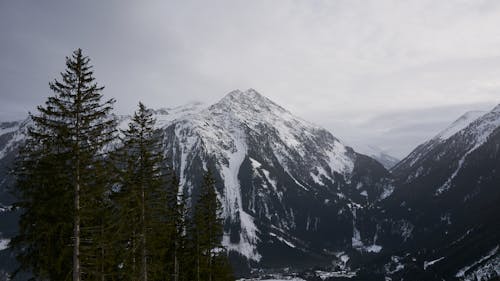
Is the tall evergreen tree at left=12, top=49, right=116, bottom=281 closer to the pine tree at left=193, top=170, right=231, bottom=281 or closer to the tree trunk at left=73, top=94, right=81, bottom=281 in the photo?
the tree trunk at left=73, top=94, right=81, bottom=281

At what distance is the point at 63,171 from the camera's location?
28297 millimetres

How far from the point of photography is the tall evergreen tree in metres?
27.8

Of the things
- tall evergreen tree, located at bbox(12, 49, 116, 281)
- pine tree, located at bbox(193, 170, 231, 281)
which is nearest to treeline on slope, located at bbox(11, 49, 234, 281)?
tall evergreen tree, located at bbox(12, 49, 116, 281)

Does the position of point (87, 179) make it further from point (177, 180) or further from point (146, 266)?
point (177, 180)

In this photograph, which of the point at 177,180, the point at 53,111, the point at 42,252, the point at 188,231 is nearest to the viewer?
the point at 53,111

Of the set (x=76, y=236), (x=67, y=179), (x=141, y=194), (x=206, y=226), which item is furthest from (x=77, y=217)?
(x=206, y=226)

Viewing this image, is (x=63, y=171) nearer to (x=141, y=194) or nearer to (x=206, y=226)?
(x=141, y=194)

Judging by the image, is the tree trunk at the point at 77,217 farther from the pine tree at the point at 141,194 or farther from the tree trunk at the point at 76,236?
the pine tree at the point at 141,194

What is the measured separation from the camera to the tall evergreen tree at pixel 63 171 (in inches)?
1093

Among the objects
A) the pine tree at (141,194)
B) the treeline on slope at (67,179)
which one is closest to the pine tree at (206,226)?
the pine tree at (141,194)

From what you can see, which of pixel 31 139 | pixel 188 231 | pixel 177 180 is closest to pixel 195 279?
pixel 188 231

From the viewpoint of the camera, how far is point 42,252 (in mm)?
29578

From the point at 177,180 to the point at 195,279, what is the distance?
15.0 meters

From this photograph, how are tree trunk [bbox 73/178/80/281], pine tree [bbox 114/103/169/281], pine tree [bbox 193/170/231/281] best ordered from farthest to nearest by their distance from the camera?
pine tree [bbox 193/170/231/281] → pine tree [bbox 114/103/169/281] → tree trunk [bbox 73/178/80/281]
